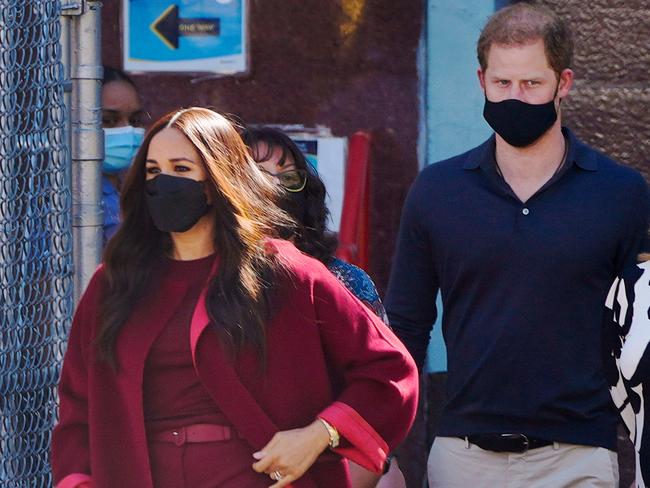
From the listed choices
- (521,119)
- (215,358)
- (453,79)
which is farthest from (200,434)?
(453,79)

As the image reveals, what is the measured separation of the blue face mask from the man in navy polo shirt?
1196 millimetres

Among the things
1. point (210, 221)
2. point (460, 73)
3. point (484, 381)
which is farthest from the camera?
point (460, 73)

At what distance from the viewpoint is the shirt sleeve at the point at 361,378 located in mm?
3395

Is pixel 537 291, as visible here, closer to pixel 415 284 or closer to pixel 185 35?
pixel 415 284

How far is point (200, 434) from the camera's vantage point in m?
3.35

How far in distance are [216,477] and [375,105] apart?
252cm

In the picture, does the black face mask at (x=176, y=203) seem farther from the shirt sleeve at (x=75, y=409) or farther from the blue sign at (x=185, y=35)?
the blue sign at (x=185, y=35)

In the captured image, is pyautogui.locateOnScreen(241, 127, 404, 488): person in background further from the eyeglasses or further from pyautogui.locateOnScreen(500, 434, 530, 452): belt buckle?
pyautogui.locateOnScreen(500, 434, 530, 452): belt buckle

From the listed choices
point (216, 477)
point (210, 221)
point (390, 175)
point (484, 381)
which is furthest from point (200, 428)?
point (390, 175)

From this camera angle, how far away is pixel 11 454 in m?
4.19

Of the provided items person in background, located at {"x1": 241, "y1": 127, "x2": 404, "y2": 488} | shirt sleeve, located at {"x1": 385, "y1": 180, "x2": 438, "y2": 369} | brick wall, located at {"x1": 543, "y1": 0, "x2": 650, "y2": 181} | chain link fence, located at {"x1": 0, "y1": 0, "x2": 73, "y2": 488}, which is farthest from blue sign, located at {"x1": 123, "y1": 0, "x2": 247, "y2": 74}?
shirt sleeve, located at {"x1": 385, "y1": 180, "x2": 438, "y2": 369}

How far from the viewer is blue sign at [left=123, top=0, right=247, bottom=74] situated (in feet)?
18.5

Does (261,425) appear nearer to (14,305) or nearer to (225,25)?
(14,305)

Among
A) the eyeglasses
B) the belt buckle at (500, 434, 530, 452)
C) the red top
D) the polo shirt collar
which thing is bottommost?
the belt buckle at (500, 434, 530, 452)
